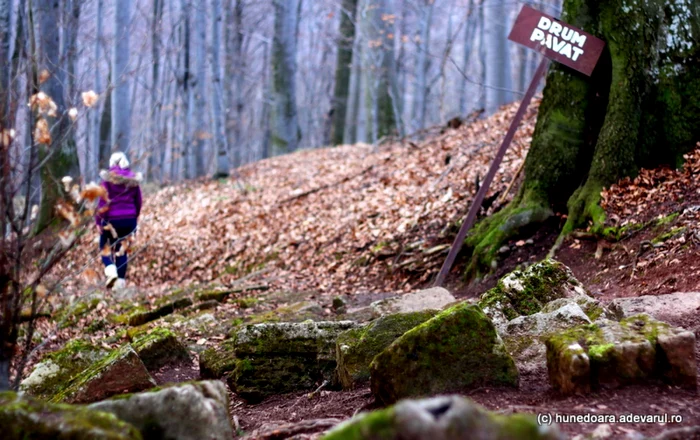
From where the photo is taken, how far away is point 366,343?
4.05m

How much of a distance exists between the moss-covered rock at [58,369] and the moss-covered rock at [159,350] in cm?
40

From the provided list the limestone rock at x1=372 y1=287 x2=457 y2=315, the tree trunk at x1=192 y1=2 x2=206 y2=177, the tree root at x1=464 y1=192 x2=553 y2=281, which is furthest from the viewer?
the tree trunk at x1=192 y1=2 x2=206 y2=177

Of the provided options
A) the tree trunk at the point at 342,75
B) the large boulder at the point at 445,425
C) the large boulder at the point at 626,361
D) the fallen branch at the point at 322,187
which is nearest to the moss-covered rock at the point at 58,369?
the large boulder at the point at 626,361

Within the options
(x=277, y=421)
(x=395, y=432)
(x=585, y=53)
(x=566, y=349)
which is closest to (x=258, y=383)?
(x=277, y=421)

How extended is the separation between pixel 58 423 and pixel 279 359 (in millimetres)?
2298

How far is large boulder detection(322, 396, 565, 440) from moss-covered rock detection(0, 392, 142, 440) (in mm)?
1129

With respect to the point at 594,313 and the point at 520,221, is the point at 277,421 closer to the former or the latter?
the point at 594,313

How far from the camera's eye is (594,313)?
13.4 ft

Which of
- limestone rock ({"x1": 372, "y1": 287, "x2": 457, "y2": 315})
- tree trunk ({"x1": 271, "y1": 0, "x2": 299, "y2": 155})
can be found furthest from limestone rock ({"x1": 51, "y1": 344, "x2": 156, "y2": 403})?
tree trunk ({"x1": 271, "y1": 0, "x2": 299, "y2": 155})

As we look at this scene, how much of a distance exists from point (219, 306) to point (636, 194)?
486 cm

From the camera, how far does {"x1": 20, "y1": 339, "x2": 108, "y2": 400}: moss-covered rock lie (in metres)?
4.77

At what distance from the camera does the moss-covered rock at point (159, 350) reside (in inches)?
199

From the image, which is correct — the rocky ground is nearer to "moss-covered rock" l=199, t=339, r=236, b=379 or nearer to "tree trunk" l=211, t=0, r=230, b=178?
"moss-covered rock" l=199, t=339, r=236, b=379

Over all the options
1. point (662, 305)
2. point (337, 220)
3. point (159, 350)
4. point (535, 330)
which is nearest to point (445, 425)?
point (535, 330)
